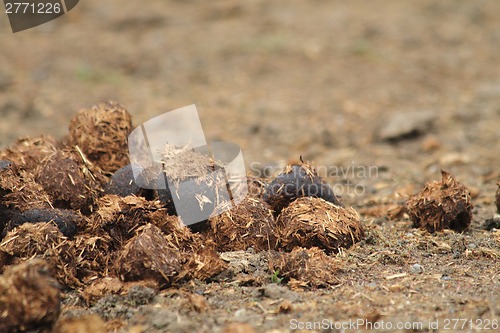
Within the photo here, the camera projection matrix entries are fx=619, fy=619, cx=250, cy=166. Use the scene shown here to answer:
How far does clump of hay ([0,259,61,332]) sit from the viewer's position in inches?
131

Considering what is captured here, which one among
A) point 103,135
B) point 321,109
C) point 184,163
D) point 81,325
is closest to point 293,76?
point 321,109

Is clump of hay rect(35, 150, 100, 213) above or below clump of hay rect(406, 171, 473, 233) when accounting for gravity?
above

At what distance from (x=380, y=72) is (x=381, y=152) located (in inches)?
127

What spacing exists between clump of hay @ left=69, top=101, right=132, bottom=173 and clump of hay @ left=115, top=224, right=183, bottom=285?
1.39 meters

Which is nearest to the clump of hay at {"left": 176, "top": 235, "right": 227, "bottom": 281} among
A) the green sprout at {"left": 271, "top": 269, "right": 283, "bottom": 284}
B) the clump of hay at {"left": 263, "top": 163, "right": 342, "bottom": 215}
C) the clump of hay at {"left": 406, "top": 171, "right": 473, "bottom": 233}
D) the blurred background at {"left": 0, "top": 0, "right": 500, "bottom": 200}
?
the green sprout at {"left": 271, "top": 269, "right": 283, "bottom": 284}

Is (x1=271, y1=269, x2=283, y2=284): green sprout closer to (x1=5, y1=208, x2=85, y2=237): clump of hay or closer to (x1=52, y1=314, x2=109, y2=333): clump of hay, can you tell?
(x1=52, y1=314, x2=109, y2=333): clump of hay

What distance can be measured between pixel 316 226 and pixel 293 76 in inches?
272

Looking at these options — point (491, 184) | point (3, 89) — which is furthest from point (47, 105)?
point (491, 184)

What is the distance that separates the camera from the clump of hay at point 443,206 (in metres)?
5.00

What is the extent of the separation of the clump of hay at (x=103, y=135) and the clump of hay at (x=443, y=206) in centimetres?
253

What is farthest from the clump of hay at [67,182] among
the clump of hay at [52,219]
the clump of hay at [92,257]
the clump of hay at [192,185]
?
the clump of hay at [192,185]

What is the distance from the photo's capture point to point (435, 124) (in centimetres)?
911

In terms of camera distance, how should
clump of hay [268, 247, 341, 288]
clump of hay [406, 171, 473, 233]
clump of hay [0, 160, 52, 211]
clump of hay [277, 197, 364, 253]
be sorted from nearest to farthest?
clump of hay [268, 247, 341, 288], clump of hay [0, 160, 52, 211], clump of hay [277, 197, 364, 253], clump of hay [406, 171, 473, 233]

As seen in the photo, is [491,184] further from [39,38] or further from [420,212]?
[39,38]
